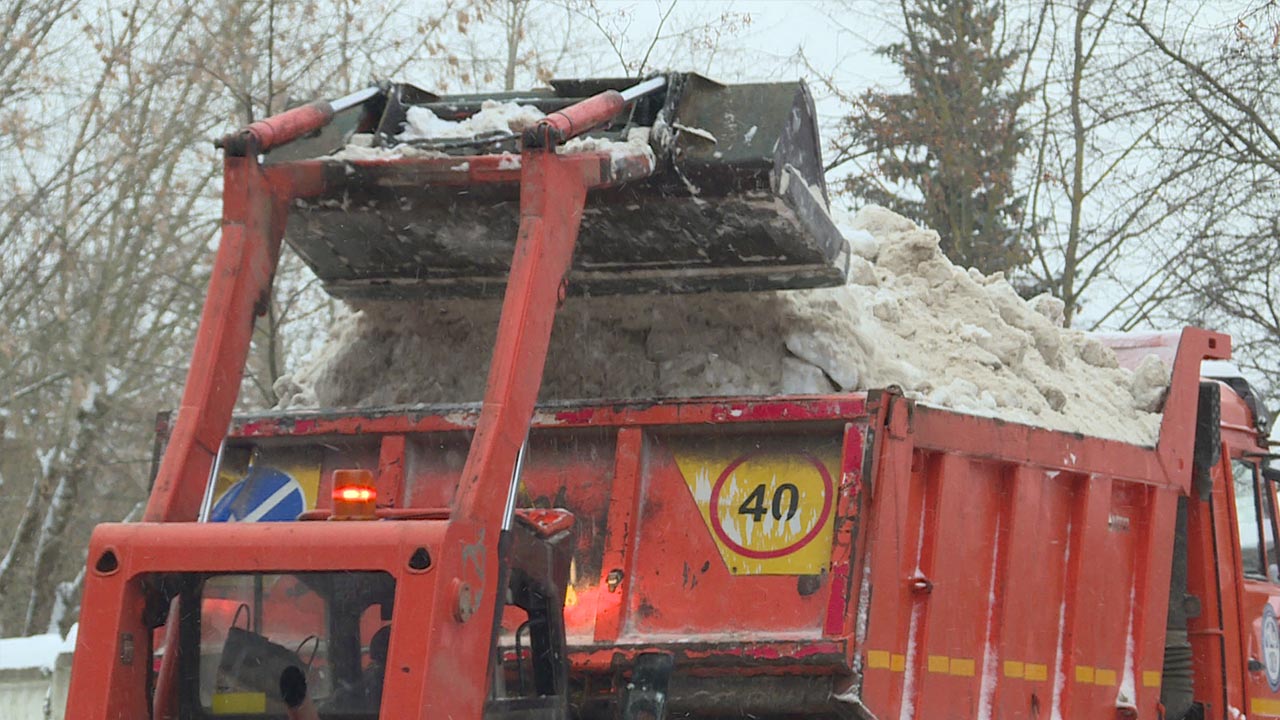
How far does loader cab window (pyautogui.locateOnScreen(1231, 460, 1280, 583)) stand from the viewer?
6.94 metres

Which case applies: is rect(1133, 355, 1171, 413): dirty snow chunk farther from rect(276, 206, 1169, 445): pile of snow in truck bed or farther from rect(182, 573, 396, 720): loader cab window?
rect(182, 573, 396, 720): loader cab window

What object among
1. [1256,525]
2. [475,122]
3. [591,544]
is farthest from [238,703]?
[1256,525]

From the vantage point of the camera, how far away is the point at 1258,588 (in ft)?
22.3

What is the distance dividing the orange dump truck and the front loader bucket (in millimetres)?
Result: 25

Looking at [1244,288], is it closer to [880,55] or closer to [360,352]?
[880,55]

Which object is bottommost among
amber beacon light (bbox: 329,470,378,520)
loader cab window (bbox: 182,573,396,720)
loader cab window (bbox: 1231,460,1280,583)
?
loader cab window (bbox: 182,573,396,720)

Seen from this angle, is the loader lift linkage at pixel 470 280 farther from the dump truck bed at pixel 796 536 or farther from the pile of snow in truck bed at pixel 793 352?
the dump truck bed at pixel 796 536

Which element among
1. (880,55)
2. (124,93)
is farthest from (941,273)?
(880,55)

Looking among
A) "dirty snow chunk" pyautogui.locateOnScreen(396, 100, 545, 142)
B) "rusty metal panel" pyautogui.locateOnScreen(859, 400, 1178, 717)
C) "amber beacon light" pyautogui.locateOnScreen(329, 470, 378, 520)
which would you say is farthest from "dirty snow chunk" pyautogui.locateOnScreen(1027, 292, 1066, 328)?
"amber beacon light" pyautogui.locateOnScreen(329, 470, 378, 520)

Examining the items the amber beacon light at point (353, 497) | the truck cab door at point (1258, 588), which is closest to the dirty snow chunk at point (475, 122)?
the amber beacon light at point (353, 497)

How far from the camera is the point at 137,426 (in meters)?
19.6

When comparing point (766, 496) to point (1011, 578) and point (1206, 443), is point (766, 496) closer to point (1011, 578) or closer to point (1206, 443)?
point (1011, 578)

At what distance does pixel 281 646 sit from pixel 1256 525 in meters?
4.59

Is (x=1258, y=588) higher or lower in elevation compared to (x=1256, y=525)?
lower
